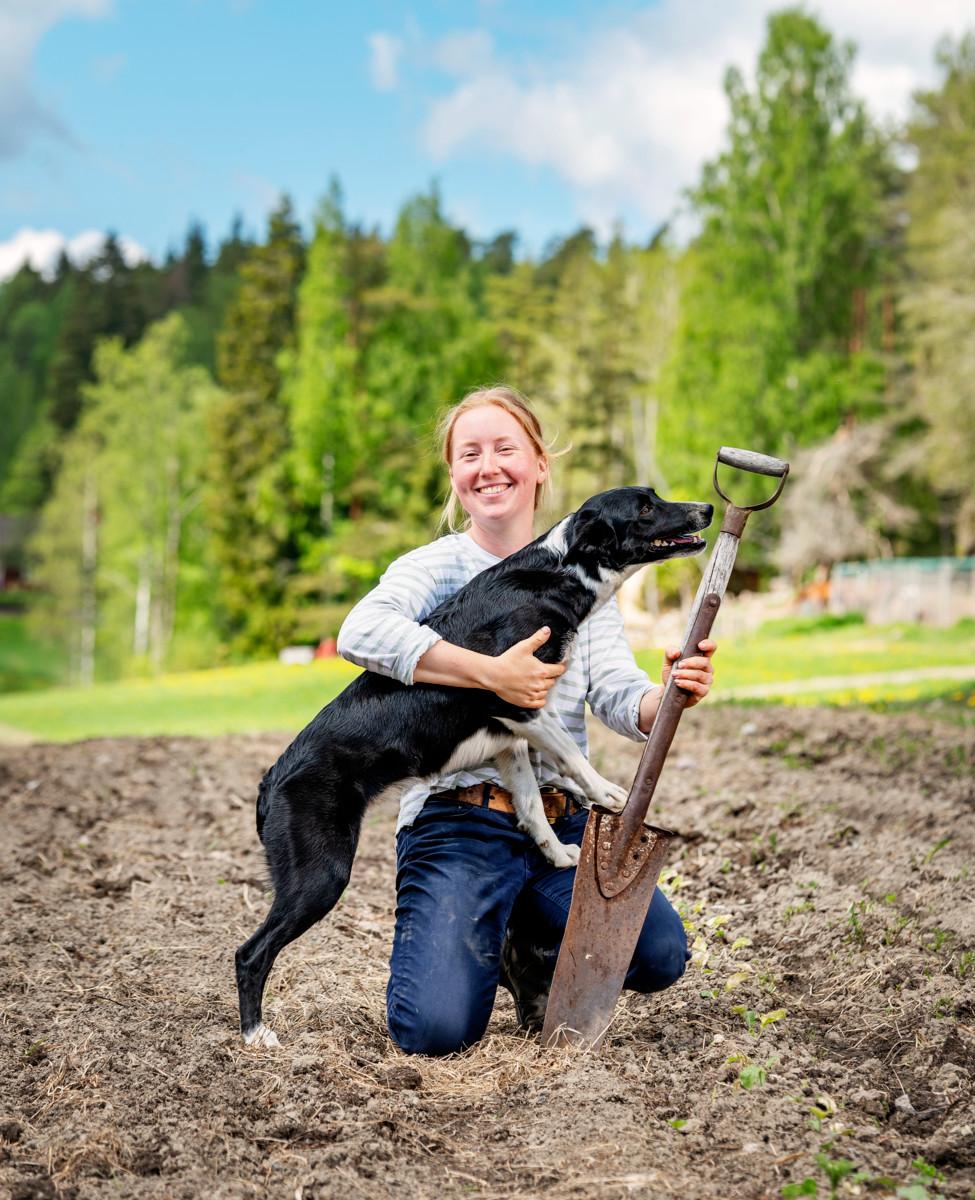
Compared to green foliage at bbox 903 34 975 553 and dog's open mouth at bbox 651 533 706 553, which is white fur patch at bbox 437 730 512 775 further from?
green foliage at bbox 903 34 975 553

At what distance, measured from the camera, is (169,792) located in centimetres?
709

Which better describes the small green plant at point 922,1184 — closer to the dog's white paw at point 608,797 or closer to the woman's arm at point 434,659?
the dog's white paw at point 608,797

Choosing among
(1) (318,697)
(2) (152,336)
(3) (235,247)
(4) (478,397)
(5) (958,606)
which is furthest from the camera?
(3) (235,247)

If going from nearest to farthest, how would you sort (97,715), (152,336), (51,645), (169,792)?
(169,792) < (97,715) < (152,336) < (51,645)

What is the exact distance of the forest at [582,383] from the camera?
25.8 meters

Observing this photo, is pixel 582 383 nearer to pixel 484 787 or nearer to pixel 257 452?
pixel 257 452

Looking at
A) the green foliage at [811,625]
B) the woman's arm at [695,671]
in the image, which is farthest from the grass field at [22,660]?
the woman's arm at [695,671]

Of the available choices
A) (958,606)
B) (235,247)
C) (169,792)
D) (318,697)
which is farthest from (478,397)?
(235,247)

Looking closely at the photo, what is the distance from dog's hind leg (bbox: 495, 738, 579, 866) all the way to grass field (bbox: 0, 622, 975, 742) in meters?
6.34

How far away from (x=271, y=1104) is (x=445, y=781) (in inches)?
43.3

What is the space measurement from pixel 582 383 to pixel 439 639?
3140 cm

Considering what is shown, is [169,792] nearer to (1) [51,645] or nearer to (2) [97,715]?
(2) [97,715]

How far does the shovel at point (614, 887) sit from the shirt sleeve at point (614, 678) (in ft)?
1.38

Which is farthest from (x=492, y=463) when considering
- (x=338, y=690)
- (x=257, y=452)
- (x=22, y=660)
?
(x=22, y=660)
